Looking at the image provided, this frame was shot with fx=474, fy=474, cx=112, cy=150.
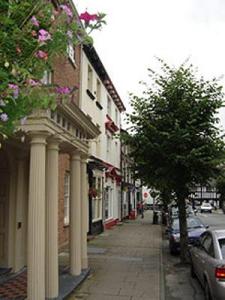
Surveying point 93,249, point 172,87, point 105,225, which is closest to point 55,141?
point 172,87

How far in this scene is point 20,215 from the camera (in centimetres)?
1175

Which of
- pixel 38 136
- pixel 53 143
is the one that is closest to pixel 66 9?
pixel 38 136

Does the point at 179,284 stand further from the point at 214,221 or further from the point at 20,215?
the point at 214,221

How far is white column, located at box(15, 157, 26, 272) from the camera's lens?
11.6 m

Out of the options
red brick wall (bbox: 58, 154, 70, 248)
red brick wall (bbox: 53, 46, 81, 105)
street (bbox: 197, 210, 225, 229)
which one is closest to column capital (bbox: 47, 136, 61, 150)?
red brick wall (bbox: 53, 46, 81, 105)

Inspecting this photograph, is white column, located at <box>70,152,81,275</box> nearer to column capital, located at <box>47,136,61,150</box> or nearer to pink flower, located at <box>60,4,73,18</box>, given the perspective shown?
column capital, located at <box>47,136,61,150</box>

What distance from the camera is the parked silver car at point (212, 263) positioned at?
7.66m

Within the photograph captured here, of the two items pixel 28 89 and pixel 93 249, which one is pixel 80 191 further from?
pixel 28 89

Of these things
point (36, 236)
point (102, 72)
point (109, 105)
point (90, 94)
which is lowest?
point (36, 236)

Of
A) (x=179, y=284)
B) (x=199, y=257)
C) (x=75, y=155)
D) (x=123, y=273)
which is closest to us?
(x=199, y=257)

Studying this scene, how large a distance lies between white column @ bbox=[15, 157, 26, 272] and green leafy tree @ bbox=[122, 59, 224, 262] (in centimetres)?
430

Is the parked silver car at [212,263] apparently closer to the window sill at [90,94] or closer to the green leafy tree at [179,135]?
the green leafy tree at [179,135]

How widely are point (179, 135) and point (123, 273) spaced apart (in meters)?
4.31

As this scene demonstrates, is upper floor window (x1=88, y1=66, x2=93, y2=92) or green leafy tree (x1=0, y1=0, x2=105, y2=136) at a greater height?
upper floor window (x1=88, y1=66, x2=93, y2=92)
